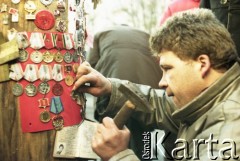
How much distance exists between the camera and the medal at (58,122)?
1528 mm

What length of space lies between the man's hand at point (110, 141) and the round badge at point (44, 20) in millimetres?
478

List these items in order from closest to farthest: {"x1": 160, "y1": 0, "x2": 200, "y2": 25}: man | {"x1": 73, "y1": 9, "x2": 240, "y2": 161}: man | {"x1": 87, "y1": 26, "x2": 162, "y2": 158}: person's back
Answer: {"x1": 73, "y1": 9, "x2": 240, "y2": 161}: man < {"x1": 160, "y1": 0, "x2": 200, "y2": 25}: man < {"x1": 87, "y1": 26, "x2": 162, "y2": 158}: person's back

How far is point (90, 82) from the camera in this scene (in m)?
1.80

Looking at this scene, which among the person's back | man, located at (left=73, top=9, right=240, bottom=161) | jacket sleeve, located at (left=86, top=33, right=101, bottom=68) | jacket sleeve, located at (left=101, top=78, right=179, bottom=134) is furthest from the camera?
jacket sleeve, located at (left=86, top=33, right=101, bottom=68)

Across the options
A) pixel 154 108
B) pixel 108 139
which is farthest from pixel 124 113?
pixel 154 108

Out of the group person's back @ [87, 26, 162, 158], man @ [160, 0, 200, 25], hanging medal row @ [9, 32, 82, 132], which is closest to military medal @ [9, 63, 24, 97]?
hanging medal row @ [9, 32, 82, 132]

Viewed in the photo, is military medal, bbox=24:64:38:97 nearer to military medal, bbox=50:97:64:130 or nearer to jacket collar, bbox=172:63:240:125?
military medal, bbox=50:97:64:130

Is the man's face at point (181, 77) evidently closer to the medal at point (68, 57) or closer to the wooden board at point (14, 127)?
the medal at point (68, 57)

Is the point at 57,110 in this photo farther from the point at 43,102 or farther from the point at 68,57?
the point at 68,57

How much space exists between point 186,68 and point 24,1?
744mm

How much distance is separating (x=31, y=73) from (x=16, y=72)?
0.06 m

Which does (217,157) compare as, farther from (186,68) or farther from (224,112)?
(186,68)

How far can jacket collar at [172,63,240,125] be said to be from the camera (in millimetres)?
1483

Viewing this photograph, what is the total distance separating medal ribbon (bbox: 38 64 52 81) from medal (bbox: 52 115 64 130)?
0.18 meters
